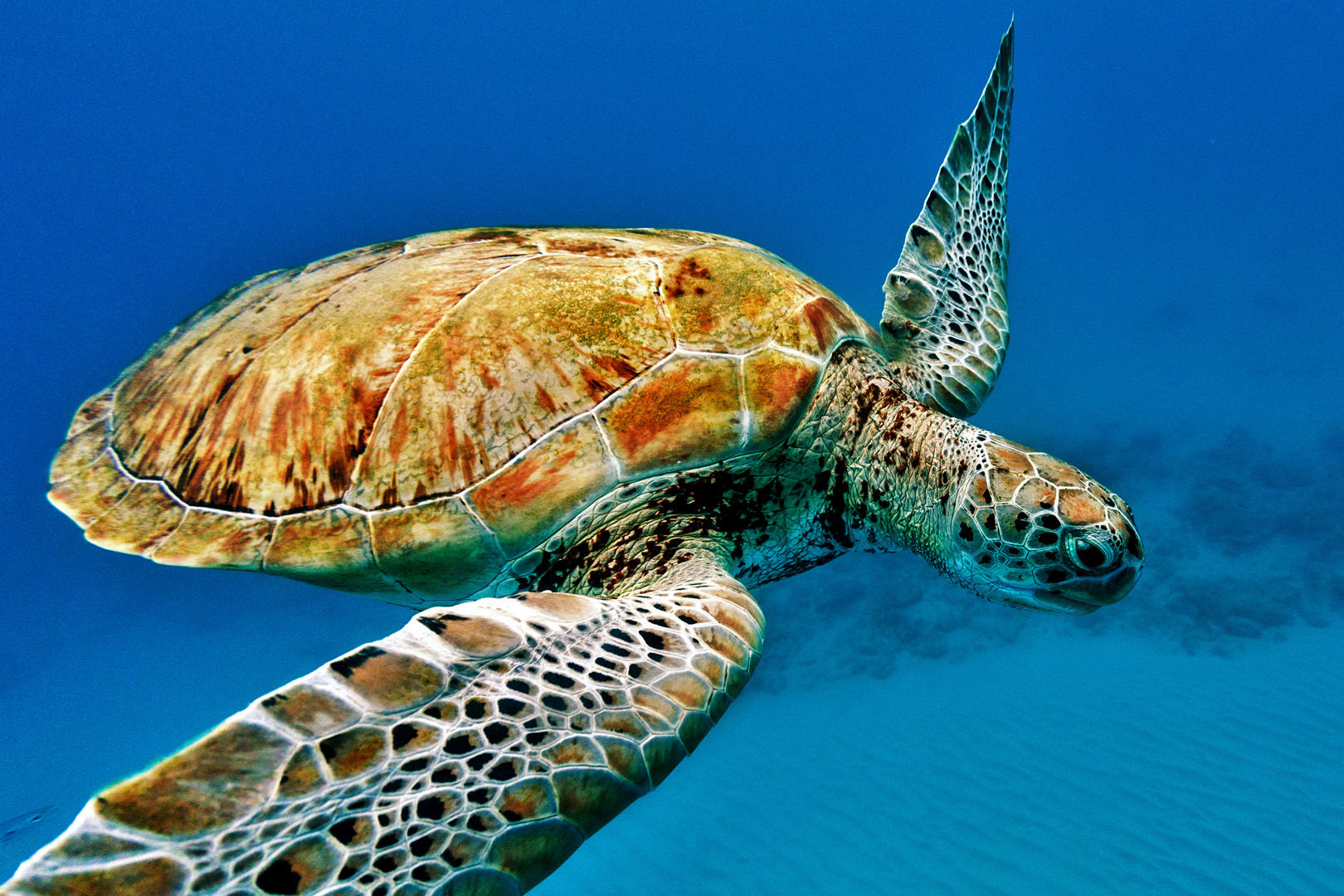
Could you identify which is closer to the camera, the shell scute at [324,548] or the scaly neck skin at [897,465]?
the shell scute at [324,548]

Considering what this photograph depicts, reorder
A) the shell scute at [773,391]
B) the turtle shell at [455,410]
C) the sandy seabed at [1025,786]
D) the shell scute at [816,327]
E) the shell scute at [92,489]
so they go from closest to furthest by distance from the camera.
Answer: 1. the turtle shell at [455,410]
2. the shell scute at [773,391]
3. the shell scute at [816,327]
4. the shell scute at [92,489]
5. the sandy seabed at [1025,786]

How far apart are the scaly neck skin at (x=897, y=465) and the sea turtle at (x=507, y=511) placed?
0.01 m

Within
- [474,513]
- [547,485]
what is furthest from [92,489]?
[547,485]

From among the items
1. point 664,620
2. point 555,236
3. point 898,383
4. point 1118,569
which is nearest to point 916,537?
point 1118,569

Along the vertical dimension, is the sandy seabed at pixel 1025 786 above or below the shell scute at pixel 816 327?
below

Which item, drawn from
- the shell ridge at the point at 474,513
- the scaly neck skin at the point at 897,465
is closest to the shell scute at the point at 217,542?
the shell ridge at the point at 474,513

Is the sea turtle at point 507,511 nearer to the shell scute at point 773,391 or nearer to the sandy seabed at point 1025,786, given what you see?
the shell scute at point 773,391

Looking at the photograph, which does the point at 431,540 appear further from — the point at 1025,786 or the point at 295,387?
the point at 1025,786

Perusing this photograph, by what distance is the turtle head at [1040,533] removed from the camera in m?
1.85

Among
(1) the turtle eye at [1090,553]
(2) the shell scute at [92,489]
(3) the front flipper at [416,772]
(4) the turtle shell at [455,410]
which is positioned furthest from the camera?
(2) the shell scute at [92,489]

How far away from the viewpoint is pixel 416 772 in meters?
1.06

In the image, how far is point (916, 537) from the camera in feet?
7.43

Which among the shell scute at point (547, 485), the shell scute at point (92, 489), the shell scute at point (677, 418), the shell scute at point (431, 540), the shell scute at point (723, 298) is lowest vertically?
the shell scute at point (92, 489)

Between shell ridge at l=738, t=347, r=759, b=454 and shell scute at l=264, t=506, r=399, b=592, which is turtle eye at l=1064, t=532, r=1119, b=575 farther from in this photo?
shell scute at l=264, t=506, r=399, b=592
